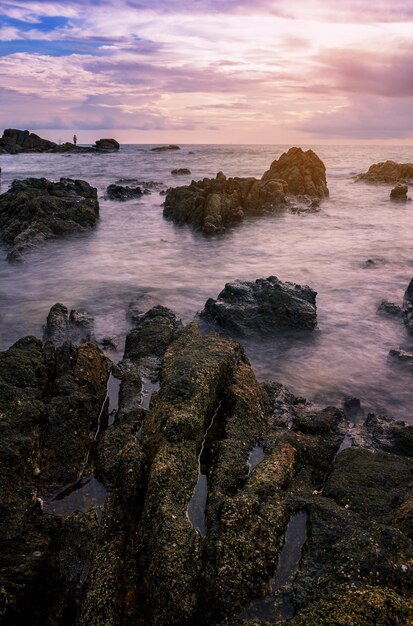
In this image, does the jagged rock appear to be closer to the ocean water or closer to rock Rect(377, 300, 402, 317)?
the ocean water

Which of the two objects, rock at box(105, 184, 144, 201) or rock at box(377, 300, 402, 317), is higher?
rock at box(105, 184, 144, 201)

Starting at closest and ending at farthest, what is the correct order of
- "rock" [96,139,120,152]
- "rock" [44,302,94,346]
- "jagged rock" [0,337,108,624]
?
"jagged rock" [0,337,108,624], "rock" [44,302,94,346], "rock" [96,139,120,152]

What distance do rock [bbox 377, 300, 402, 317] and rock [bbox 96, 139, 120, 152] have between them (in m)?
114

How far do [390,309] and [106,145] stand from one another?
12054 cm

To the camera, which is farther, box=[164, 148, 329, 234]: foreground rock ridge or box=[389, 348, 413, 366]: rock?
box=[164, 148, 329, 234]: foreground rock ridge

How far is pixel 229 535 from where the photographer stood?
14.7ft

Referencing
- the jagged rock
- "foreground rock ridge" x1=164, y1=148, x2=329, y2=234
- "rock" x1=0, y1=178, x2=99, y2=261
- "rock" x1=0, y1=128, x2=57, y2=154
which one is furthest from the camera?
"rock" x1=0, y1=128, x2=57, y2=154

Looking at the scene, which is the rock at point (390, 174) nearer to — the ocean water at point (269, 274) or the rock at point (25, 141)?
the ocean water at point (269, 274)

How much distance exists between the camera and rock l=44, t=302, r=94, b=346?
1189 centimetres

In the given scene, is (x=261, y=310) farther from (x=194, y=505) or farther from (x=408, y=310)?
(x=194, y=505)

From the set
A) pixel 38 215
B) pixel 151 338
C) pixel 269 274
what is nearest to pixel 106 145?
pixel 38 215

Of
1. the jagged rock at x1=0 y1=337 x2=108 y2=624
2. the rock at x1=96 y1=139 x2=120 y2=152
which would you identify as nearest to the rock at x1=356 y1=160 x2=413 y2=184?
the jagged rock at x1=0 y1=337 x2=108 y2=624

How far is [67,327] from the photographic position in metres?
12.5

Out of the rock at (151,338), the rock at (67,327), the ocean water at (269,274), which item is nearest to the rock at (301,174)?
the ocean water at (269,274)
